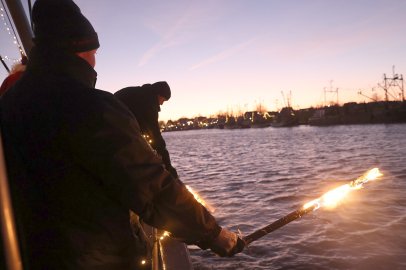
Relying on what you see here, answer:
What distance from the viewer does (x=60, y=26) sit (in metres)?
2.03

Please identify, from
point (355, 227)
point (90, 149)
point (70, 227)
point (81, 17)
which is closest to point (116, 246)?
point (70, 227)

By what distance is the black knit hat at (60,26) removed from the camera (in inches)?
79.7

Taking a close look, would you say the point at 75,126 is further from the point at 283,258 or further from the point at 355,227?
the point at 355,227

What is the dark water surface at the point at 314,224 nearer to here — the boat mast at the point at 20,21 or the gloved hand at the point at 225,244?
the gloved hand at the point at 225,244

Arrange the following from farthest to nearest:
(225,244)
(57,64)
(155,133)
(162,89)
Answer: (162,89), (155,133), (225,244), (57,64)

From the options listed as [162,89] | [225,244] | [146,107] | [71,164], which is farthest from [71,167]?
[162,89]

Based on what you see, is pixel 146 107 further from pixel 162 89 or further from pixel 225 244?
pixel 225 244

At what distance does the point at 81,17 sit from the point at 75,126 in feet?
2.54

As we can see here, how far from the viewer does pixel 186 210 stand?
6.88 ft

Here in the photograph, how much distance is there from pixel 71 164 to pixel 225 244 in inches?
50.1

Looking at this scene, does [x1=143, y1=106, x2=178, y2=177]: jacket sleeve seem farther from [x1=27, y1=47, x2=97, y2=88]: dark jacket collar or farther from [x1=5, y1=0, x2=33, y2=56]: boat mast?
[x1=27, y1=47, x2=97, y2=88]: dark jacket collar

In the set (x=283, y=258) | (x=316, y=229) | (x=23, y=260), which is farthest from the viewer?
(x=316, y=229)

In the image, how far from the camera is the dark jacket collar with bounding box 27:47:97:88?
77.5 inches

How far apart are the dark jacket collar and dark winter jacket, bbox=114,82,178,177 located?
3.97 meters
